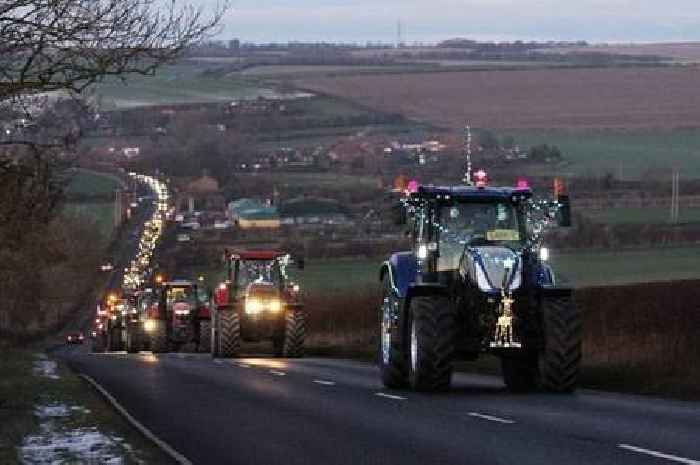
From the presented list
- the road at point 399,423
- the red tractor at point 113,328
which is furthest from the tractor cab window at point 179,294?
the road at point 399,423

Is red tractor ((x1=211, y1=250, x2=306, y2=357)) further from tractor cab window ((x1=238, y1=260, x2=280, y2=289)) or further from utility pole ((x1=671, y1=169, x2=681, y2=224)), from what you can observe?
utility pole ((x1=671, y1=169, x2=681, y2=224))

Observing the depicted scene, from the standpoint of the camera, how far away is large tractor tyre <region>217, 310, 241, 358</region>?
45.4m

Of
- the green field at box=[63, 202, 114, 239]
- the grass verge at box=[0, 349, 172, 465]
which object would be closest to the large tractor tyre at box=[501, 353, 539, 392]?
the grass verge at box=[0, 349, 172, 465]

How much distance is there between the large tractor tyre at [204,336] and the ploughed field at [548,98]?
85.3ft

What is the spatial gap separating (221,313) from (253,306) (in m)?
1.19

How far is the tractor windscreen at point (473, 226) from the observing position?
27.2m

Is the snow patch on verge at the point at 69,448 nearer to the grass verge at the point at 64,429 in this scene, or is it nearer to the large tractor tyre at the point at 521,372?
the grass verge at the point at 64,429

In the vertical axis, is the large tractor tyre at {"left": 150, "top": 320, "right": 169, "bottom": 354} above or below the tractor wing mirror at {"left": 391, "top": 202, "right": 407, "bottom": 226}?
below

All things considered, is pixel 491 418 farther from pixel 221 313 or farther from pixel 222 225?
pixel 222 225

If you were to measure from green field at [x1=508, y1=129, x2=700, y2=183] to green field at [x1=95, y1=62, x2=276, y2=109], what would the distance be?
1398 inches

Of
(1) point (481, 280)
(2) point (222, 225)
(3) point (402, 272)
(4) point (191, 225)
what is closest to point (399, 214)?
(3) point (402, 272)

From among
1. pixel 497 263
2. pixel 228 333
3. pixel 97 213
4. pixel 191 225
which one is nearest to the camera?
pixel 497 263

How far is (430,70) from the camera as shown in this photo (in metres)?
110

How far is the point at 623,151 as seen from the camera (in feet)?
252
